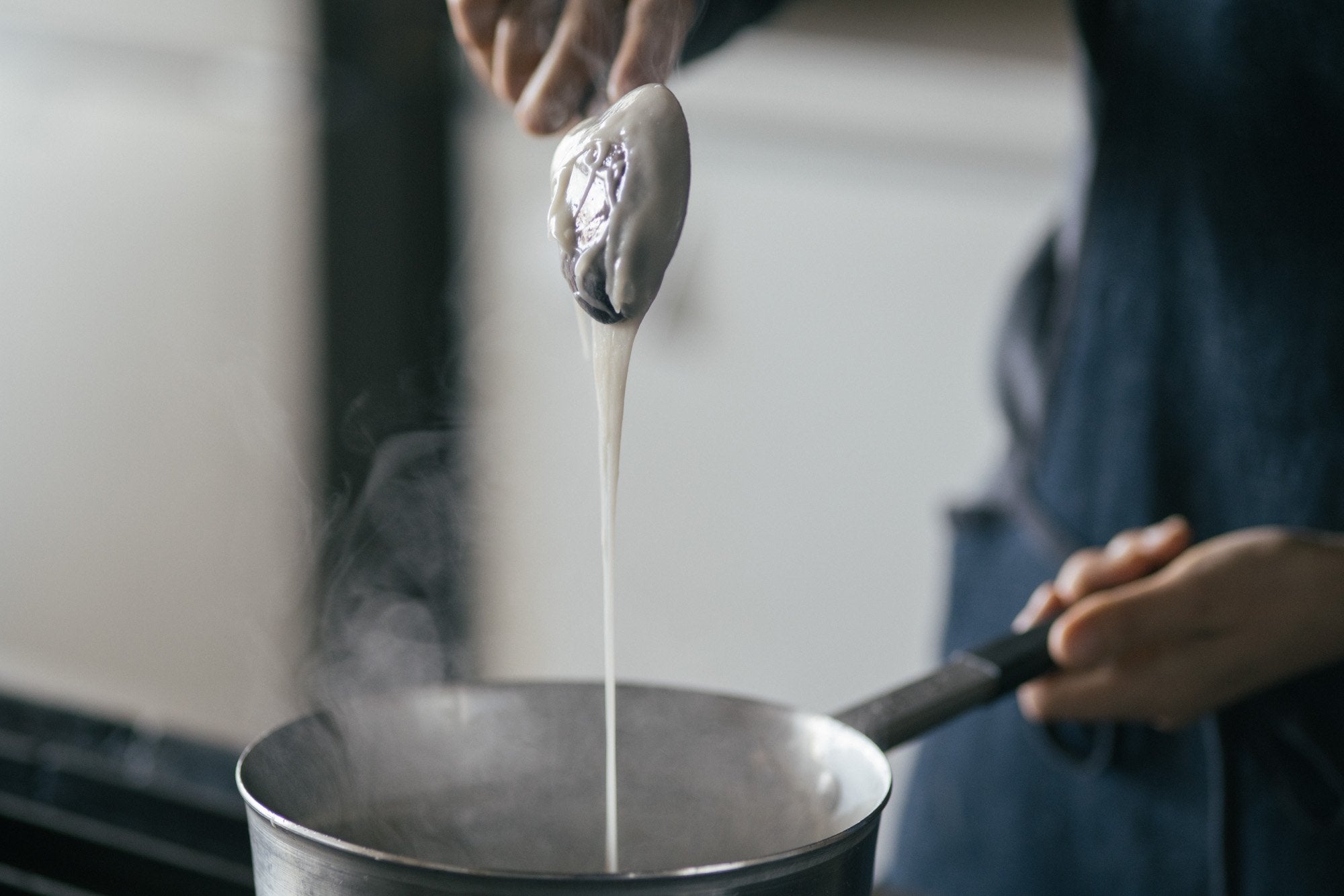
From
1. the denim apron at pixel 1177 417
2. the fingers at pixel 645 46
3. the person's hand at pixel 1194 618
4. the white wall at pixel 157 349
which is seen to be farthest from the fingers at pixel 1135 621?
the white wall at pixel 157 349

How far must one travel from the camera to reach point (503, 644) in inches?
93.6

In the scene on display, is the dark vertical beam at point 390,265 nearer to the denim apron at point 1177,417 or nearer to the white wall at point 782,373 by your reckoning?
the white wall at point 782,373

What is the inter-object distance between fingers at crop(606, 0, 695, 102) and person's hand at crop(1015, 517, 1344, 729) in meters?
0.40

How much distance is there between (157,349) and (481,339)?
1.98 ft

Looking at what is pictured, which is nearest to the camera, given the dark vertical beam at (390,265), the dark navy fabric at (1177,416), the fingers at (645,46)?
the fingers at (645,46)

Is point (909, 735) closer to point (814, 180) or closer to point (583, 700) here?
point (583, 700)

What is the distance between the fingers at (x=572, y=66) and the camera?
0.73 m

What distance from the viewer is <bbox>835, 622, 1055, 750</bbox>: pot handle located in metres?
0.64

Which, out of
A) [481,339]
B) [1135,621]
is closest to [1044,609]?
[1135,621]

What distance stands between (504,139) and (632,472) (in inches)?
23.2

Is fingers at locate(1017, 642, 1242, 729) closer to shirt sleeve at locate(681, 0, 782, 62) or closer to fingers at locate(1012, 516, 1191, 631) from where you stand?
fingers at locate(1012, 516, 1191, 631)

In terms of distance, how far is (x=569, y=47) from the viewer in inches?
28.9

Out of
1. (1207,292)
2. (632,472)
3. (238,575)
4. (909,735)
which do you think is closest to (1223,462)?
(1207,292)

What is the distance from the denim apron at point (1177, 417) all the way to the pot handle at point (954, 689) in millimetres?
302
